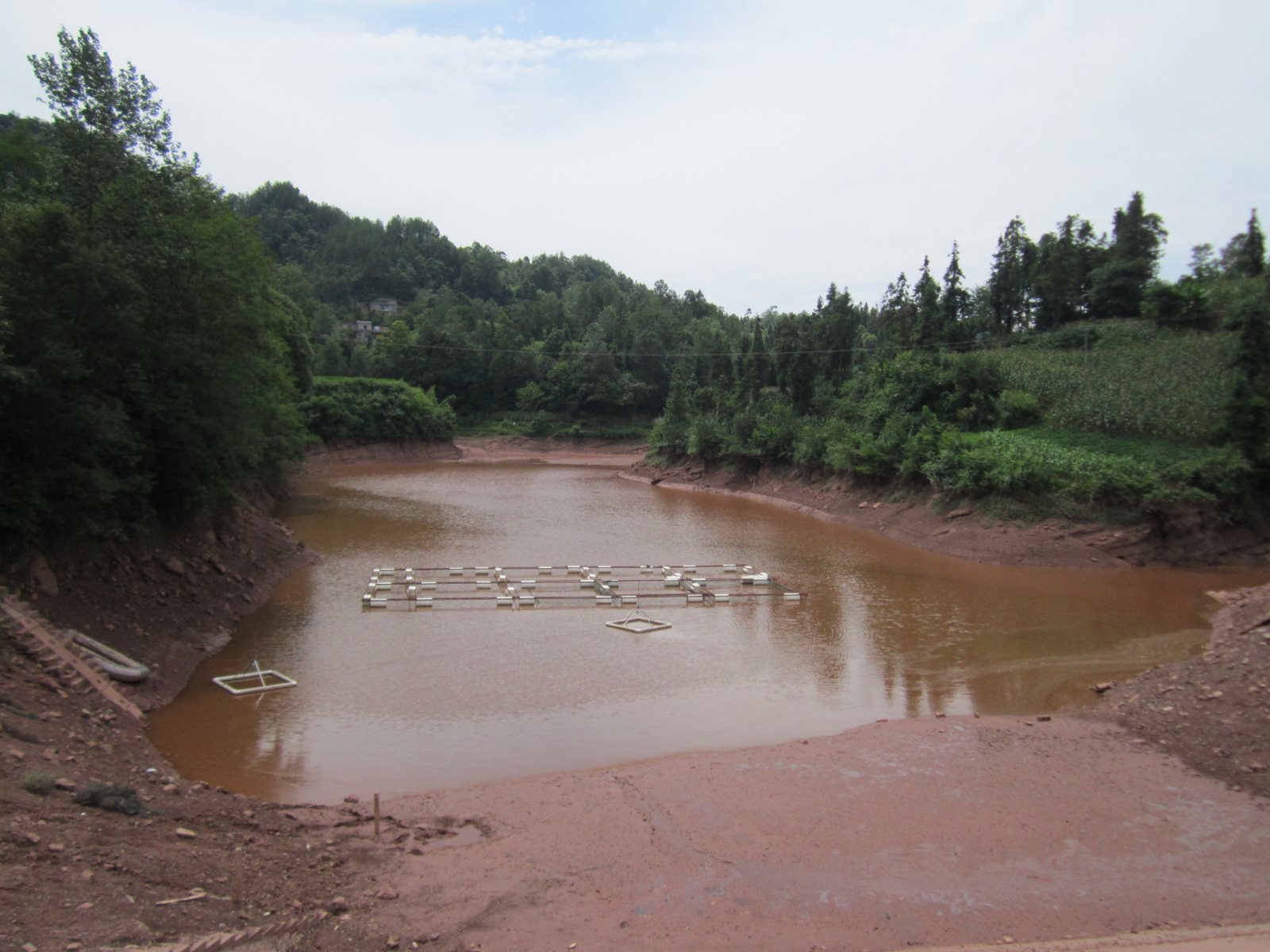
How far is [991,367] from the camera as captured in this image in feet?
138

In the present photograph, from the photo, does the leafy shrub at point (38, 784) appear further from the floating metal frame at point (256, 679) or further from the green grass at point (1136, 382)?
the green grass at point (1136, 382)

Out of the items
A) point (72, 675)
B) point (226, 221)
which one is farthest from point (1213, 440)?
point (72, 675)

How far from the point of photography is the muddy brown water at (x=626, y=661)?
13484 mm

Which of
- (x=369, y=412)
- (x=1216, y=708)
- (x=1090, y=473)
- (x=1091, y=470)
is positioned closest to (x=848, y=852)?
(x=1216, y=708)

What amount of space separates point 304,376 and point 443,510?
12.3 metres

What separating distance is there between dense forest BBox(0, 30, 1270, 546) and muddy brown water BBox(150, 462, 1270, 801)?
4.34 meters

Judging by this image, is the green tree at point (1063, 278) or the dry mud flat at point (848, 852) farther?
the green tree at point (1063, 278)

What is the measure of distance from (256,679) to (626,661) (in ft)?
24.5

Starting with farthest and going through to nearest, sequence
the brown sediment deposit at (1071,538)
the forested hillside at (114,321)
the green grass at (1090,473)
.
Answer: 1. the green grass at (1090,473)
2. the brown sediment deposit at (1071,538)
3. the forested hillside at (114,321)

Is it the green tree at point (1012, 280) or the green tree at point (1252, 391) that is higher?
the green tree at point (1012, 280)

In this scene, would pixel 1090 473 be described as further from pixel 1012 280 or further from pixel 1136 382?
pixel 1012 280

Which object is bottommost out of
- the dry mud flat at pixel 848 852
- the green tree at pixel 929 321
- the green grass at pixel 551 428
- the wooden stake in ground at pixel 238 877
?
the dry mud flat at pixel 848 852

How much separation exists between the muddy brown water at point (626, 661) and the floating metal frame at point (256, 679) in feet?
0.79

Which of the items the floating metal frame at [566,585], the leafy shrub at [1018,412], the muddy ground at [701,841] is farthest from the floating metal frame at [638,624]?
the leafy shrub at [1018,412]
